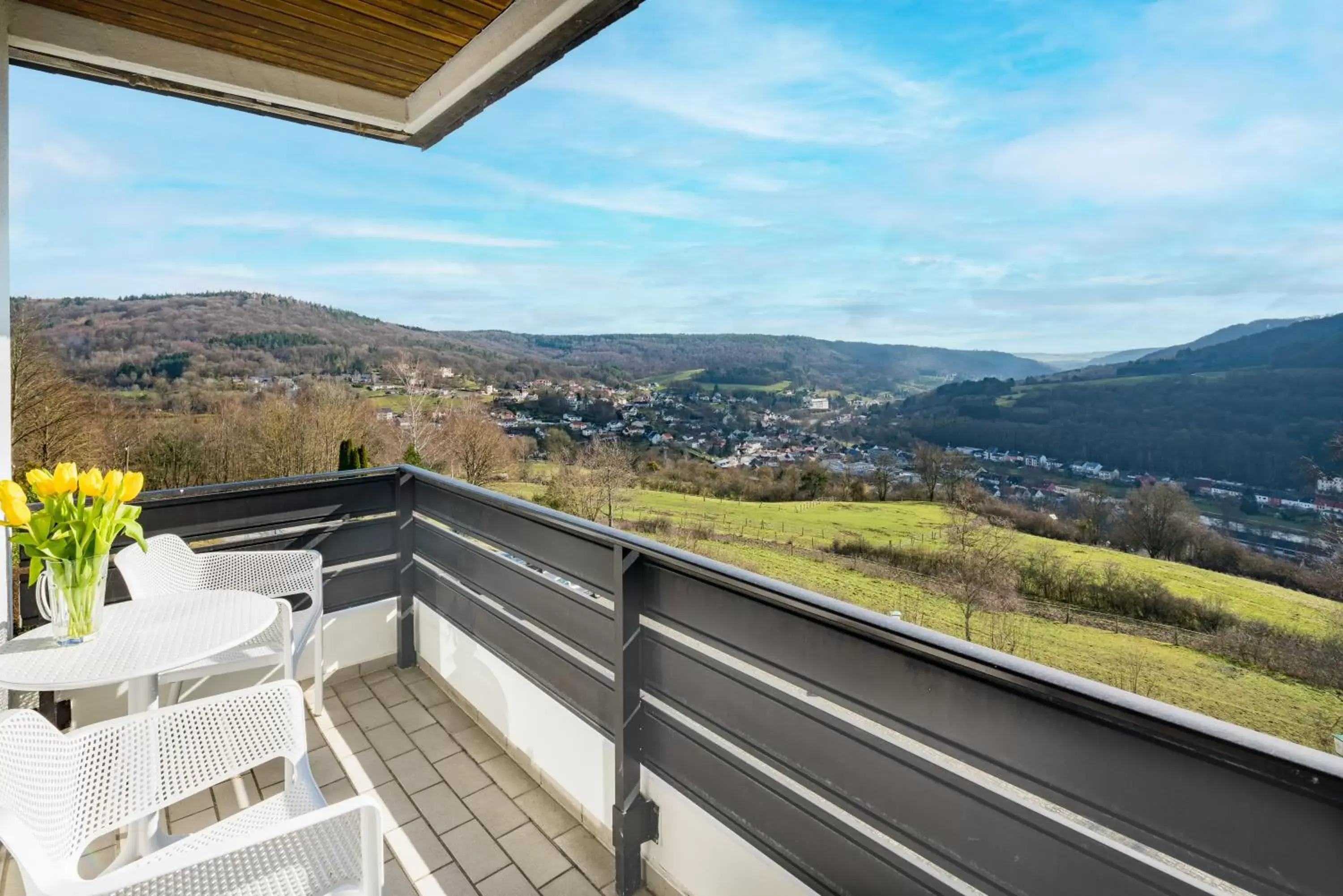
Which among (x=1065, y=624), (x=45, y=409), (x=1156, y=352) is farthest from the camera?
(x=1065, y=624)

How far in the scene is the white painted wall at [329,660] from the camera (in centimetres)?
216

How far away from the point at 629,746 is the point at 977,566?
15983 millimetres

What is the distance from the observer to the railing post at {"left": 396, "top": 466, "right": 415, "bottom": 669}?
110 inches

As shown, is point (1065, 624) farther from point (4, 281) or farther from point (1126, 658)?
point (4, 281)

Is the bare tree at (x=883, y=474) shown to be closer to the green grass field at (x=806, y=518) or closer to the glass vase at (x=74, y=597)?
the green grass field at (x=806, y=518)

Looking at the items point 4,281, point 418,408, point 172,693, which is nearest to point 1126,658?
point 172,693

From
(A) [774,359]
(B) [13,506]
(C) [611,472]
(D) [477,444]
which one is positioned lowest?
(C) [611,472]

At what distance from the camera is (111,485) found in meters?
1.50

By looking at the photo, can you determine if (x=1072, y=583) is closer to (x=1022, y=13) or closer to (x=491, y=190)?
(x=1022, y=13)

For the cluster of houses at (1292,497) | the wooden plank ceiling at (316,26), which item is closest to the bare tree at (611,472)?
the cluster of houses at (1292,497)

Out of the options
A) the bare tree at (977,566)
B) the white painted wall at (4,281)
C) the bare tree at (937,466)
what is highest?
the white painted wall at (4,281)

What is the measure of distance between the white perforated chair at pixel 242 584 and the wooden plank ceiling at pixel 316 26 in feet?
5.35

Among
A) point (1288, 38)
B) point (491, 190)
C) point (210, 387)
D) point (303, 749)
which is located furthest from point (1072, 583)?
point (491, 190)

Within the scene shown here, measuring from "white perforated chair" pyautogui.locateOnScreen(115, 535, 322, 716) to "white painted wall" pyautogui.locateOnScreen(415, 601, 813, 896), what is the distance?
19.3 inches
